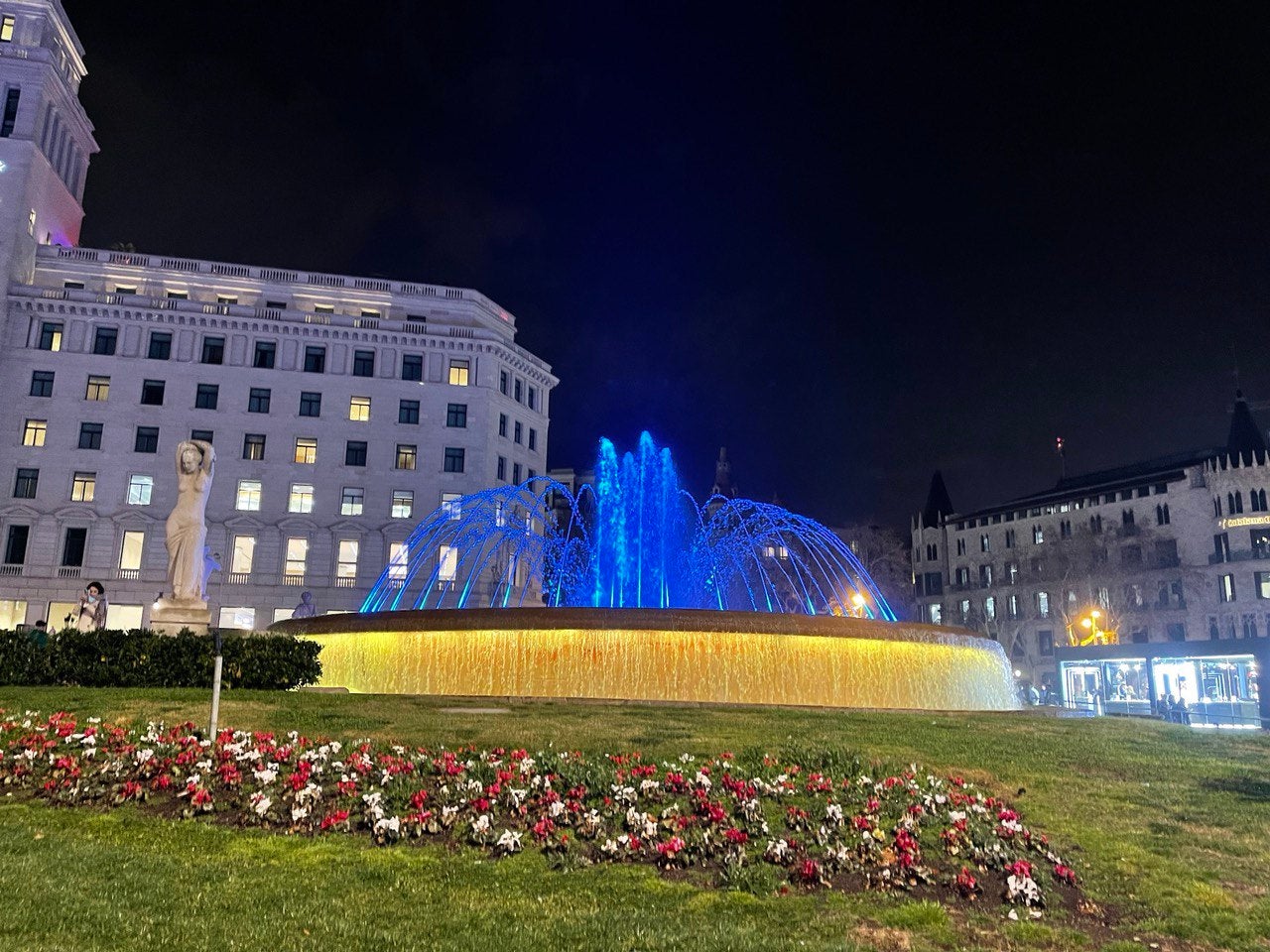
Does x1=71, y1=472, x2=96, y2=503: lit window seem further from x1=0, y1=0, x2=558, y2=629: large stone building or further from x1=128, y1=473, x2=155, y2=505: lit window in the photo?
x1=128, y1=473, x2=155, y2=505: lit window

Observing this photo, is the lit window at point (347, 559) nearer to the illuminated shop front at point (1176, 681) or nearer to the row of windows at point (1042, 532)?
the illuminated shop front at point (1176, 681)

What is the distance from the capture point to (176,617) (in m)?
23.7

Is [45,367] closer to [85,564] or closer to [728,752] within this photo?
[85,564]

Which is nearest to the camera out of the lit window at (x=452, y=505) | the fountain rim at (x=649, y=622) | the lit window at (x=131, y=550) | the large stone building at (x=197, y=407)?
the fountain rim at (x=649, y=622)

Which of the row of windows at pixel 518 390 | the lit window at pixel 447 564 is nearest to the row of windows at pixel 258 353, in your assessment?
the row of windows at pixel 518 390

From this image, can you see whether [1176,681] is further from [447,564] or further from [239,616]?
[239,616]

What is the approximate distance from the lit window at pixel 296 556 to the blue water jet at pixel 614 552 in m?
4.87

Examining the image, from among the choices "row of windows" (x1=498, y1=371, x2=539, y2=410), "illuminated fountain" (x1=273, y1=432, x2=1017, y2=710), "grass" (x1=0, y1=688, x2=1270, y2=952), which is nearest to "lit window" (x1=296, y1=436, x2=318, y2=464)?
"row of windows" (x1=498, y1=371, x2=539, y2=410)

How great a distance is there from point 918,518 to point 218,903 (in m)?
102

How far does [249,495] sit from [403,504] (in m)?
9.03

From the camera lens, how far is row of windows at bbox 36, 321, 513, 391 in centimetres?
5783

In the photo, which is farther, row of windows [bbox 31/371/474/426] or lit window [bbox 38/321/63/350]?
lit window [bbox 38/321/63/350]

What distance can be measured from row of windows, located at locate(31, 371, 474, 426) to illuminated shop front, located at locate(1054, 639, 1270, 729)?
3851 centimetres

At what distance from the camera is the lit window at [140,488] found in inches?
2210
